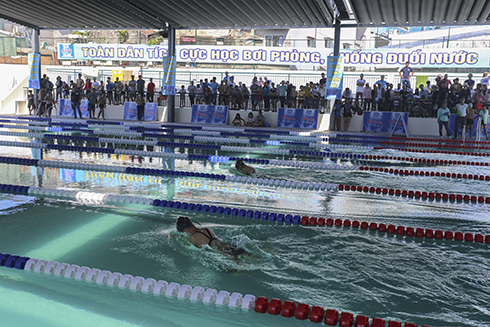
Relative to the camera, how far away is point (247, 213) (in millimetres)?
5191

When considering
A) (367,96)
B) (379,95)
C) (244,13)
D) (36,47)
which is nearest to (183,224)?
(244,13)

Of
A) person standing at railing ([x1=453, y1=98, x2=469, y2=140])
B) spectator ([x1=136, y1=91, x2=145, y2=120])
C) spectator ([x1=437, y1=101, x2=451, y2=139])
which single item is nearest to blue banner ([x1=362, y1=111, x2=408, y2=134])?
spectator ([x1=437, y1=101, x2=451, y2=139])

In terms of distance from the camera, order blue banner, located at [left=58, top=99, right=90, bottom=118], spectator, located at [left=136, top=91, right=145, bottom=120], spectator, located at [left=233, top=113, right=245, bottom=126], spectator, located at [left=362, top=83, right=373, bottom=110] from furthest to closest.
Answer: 1. blue banner, located at [left=58, top=99, right=90, bottom=118]
2. spectator, located at [left=136, top=91, right=145, bottom=120]
3. spectator, located at [left=233, top=113, right=245, bottom=126]
4. spectator, located at [left=362, top=83, right=373, bottom=110]

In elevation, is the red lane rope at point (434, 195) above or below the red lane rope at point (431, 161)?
below

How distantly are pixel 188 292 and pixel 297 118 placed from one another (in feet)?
47.8

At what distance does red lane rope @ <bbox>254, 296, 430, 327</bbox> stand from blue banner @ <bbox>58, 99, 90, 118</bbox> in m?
18.3

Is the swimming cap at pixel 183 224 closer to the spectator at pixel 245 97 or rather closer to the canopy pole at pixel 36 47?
the spectator at pixel 245 97

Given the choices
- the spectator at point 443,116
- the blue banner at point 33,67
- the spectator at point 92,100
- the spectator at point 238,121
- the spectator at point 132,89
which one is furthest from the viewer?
the spectator at point 132,89

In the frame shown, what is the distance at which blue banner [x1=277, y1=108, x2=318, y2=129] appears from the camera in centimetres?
1705

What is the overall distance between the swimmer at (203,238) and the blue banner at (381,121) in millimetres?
12948

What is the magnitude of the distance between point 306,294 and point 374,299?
0.46m

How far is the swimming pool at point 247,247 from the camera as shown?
3.05 meters

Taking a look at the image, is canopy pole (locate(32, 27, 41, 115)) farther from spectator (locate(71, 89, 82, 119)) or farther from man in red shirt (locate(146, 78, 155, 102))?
man in red shirt (locate(146, 78, 155, 102))

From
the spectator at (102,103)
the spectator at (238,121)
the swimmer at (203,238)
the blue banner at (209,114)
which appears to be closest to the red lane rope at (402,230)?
the swimmer at (203,238)
